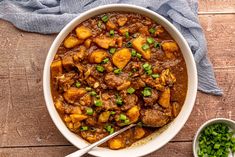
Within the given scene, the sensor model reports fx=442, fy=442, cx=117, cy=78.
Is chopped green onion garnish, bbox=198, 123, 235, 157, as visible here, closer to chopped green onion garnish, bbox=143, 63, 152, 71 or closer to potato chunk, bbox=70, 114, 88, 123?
chopped green onion garnish, bbox=143, 63, 152, 71

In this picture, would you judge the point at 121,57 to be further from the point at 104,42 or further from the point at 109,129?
the point at 109,129

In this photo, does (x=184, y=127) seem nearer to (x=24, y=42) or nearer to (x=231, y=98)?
(x=231, y=98)

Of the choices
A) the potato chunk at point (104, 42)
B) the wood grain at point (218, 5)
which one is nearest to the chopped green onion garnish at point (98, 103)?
the potato chunk at point (104, 42)

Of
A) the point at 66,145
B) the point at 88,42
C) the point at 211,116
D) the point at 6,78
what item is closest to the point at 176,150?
the point at 211,116

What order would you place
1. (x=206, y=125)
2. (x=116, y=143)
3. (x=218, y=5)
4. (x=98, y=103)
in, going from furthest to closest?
1. (x=218, y=5)
2. (x=206, y=125)
3. (x=116, y=143)
4. (x=98, y=103)

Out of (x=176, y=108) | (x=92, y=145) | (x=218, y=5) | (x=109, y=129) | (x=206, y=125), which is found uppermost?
(x=218, y=5)

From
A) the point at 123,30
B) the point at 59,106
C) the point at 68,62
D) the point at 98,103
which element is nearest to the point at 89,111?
the point at 98,103
